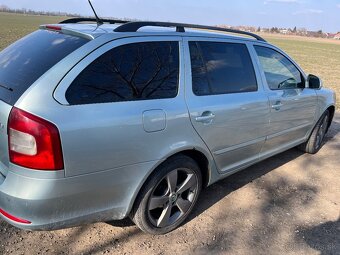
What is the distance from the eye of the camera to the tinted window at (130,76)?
2391 millimetres

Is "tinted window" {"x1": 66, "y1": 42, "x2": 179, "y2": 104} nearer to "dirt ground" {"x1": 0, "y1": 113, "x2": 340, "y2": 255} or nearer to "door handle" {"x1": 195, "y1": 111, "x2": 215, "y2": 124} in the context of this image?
"door handle" {"x1": 195, "y1": 111, "x2": 215, "y2": 124}

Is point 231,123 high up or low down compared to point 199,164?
up

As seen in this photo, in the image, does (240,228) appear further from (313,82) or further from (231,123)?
(313,82)

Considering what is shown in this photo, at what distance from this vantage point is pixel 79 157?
7.59 ft

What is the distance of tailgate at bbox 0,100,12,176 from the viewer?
7.50 feet

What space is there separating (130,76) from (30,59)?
2.40 ft

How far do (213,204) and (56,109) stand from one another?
212 centimetres

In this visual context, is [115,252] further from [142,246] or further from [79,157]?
[79,157]

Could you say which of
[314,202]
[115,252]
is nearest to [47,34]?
[115,252]

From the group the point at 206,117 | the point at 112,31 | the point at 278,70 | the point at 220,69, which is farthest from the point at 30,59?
the point at 278,70

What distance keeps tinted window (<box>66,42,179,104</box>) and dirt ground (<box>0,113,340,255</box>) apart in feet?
4.11

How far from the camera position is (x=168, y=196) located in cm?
308

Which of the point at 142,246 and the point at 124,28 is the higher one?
the point at 124,28

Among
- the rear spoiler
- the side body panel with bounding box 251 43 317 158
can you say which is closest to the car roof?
the rear spoiler
